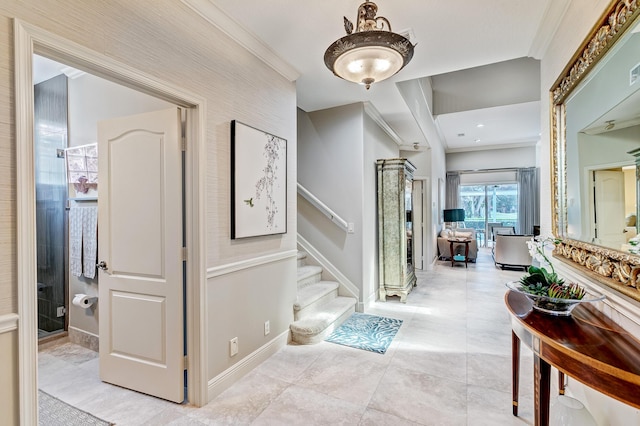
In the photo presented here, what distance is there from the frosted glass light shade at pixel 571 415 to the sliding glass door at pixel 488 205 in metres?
8.83

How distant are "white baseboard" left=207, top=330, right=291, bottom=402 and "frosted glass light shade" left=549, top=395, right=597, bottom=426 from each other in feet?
6.38

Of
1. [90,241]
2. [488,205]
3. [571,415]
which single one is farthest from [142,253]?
[488,205]

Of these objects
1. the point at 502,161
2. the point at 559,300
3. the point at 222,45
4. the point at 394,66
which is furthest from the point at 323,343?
the point at 502,161

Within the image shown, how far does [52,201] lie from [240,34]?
102 inches

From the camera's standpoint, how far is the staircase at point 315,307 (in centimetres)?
292

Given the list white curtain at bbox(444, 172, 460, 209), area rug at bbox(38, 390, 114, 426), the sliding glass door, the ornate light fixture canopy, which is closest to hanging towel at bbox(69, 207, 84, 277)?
area rug at bbox(38, 390, 114, 426)

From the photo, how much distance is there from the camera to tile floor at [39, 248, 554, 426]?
74.2 inches

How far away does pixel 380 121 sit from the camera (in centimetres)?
450

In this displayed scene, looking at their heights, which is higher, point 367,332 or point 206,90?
point 206,90

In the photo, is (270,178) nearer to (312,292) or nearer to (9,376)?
(312,292)

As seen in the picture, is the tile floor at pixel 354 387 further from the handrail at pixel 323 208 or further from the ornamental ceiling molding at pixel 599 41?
the ornamental ceiling molding at pixel 599 41

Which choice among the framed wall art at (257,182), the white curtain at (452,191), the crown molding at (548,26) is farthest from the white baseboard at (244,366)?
the white curtain at (452,191)

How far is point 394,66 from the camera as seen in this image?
5.74ft

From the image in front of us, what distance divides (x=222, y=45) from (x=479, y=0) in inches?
69.4
